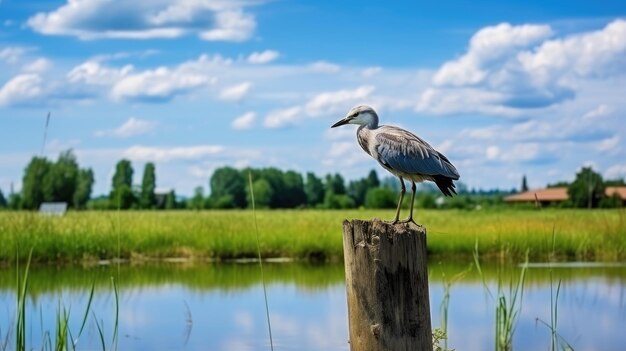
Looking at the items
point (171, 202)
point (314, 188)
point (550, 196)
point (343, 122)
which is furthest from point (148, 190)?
point (343, 122)

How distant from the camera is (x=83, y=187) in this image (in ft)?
276

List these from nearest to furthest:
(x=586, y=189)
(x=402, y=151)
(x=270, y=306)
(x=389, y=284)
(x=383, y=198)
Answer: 1. (x=389, y=284)
2. (x=402, y=151)
3. (x=270, y=306)
4. (x=383, y=198)
5. (x=586, y=189)

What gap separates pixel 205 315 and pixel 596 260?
10492 millimetres

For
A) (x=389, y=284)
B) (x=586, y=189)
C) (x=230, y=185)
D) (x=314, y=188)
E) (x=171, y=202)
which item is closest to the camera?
(x=389, y=284)

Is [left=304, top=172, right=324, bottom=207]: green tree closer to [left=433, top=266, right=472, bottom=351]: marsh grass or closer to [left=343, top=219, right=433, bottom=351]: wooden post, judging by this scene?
[left=433, top=266, right=472, bottom=351]: marsh grass

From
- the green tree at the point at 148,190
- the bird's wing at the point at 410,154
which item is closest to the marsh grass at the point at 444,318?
the bird's wing at the point at 410,154

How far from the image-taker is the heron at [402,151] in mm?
6156

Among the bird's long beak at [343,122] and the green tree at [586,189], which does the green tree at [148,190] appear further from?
the bird's long beak at [343,122]

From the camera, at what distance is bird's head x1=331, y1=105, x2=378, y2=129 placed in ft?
20.3

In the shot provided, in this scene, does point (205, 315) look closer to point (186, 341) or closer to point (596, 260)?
point (186, 341)

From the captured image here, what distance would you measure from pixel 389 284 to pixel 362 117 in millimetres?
2041

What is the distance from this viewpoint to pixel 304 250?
20562 mm

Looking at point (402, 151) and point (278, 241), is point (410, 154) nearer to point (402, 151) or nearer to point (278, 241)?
point (402, 151)

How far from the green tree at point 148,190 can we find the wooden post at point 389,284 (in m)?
62.5
